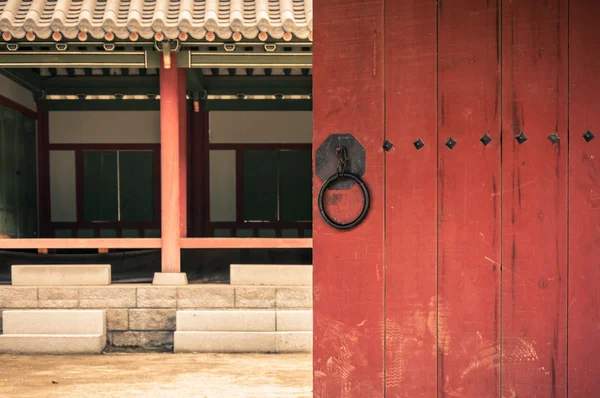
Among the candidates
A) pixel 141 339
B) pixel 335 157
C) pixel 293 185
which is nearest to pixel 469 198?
pixel 335 157

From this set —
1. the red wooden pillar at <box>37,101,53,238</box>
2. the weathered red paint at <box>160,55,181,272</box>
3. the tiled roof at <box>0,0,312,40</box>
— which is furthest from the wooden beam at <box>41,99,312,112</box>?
the tiled roof at <box>0,0,312,40</box>

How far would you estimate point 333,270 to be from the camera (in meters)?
2.32

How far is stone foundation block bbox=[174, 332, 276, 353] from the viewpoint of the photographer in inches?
268

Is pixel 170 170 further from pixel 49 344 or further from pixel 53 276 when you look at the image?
pixel 49 344

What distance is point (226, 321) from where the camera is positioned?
6.91 meters

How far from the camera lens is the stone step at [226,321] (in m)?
6.90

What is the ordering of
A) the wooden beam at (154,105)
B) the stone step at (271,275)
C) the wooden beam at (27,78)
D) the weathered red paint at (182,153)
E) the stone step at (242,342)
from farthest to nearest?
the wooden beam at (154,105), the wooden beam at (27,78), the weathered red paint at (182,153), the stone step at (271,275), the stone step at (242,342)

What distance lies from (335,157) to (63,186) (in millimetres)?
8356

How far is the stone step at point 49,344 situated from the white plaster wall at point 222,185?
10.8ft

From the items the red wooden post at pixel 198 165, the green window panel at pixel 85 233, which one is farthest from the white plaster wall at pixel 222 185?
the green window panel at pixel 85 233

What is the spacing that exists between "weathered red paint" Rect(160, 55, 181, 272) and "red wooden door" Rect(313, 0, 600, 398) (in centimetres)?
493

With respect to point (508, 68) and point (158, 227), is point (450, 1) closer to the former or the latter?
point (508, 68)

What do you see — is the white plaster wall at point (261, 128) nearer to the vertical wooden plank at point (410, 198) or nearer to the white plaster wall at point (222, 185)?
the white plaster wall at point (222, 185)

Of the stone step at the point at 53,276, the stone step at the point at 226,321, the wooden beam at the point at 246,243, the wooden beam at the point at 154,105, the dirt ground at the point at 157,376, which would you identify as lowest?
the dirt ground at the point at 157,376
